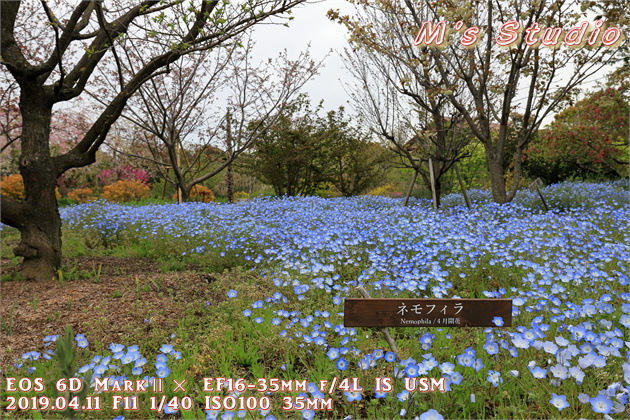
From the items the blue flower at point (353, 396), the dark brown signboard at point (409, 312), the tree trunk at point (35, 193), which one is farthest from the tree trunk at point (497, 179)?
the tree trunk at point (35, 193)

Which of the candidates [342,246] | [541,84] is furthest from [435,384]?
[541,84]

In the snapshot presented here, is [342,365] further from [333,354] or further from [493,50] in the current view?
[493,50]

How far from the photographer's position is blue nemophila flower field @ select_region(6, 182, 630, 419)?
2.17 metres

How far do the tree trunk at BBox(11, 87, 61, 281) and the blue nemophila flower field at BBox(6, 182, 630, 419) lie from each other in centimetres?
167

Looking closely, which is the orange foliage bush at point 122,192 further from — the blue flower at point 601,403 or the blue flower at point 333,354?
the blue flower at point 601,403

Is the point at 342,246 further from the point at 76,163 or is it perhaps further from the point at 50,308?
the point at 76,163

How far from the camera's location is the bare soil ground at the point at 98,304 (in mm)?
3244

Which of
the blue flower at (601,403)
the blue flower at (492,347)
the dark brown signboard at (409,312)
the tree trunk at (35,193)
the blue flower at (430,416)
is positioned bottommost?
the blue flower at (430,416)

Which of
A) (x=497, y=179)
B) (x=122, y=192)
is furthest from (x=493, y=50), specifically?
(x=122, y=192)

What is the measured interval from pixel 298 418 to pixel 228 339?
3.41 feet

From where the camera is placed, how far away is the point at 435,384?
7.18 ft

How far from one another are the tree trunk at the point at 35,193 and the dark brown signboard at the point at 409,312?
4076 mm

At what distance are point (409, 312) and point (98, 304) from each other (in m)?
3.12

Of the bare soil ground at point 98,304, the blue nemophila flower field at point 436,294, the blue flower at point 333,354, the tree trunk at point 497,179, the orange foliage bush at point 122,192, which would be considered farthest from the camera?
the orange foliage bush at point 122,192
